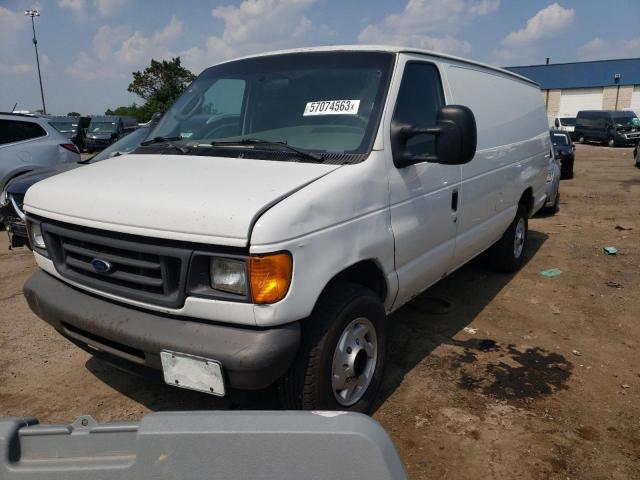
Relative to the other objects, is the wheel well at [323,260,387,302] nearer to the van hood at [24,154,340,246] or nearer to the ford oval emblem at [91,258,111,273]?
the van hood at [24,154,340,246]

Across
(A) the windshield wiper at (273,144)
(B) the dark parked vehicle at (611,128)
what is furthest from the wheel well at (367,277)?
(B) the dark parked vehicle at (611,128)

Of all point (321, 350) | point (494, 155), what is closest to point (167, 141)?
point (321, 350)

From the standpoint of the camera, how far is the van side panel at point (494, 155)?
405 cm

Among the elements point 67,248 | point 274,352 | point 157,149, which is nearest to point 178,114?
point 157,149

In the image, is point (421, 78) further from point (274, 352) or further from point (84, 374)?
point (84, 374)

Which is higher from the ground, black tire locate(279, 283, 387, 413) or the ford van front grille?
the ford van front grille

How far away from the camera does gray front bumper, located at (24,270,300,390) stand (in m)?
2.28

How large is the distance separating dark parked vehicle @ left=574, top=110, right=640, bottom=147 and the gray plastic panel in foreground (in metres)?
31.7

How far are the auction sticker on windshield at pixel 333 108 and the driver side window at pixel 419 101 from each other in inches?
10.0

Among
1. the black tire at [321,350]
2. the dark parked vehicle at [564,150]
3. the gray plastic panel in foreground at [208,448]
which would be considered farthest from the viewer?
the dark parked vehicle at [564,150]

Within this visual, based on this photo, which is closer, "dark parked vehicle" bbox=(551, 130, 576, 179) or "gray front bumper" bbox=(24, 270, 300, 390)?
"gray front bumper" bbox=(24, 270, 300, 390)

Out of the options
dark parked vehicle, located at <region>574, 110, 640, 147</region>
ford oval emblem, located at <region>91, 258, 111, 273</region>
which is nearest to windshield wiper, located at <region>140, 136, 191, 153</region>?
ford oval emblem, located at <region>91, 258, 111, 273</region>

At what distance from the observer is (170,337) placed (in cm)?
239

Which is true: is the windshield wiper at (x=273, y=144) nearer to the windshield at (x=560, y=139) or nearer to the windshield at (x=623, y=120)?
the windshield at (x=560, y=139)
